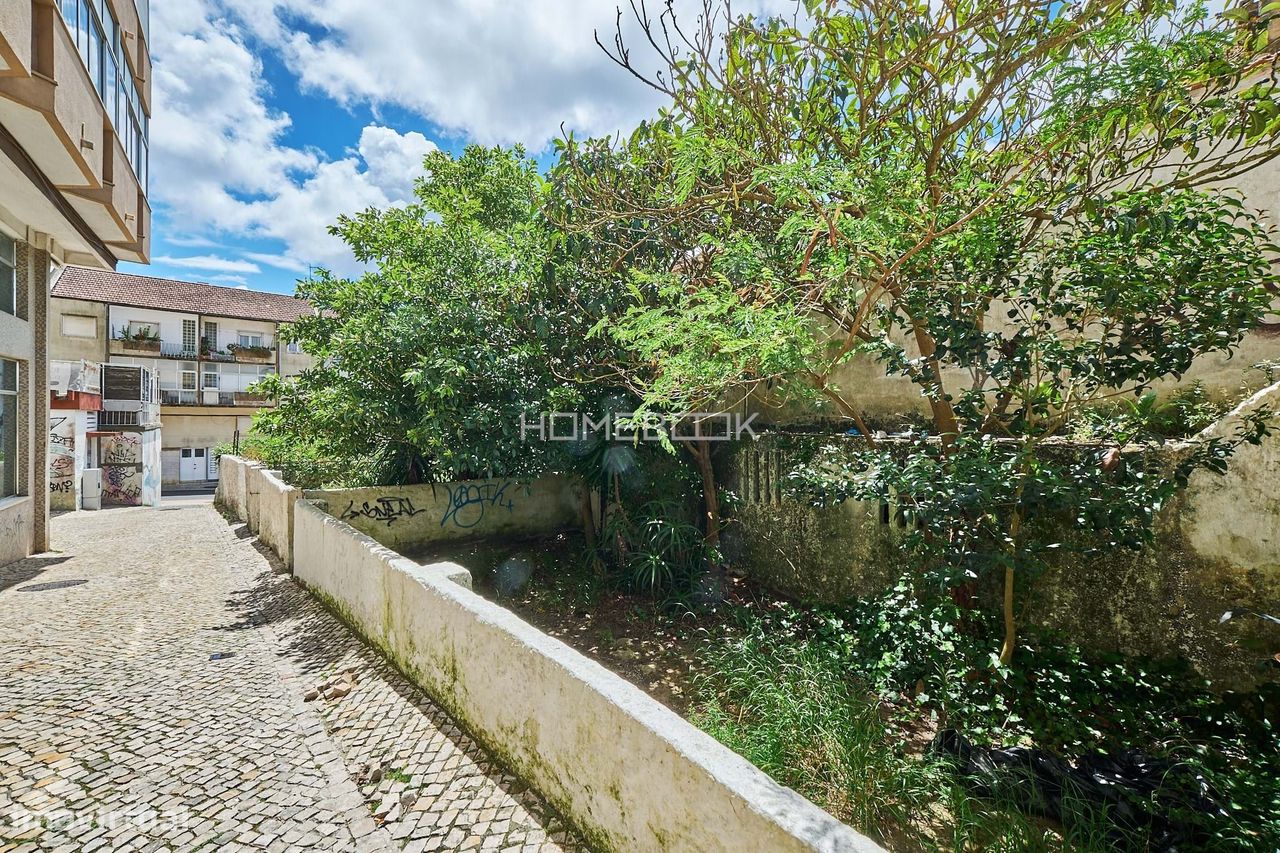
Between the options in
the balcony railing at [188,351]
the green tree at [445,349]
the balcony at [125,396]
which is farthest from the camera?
the balcony railing at [188,351]

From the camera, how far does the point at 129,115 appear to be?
8.62 m

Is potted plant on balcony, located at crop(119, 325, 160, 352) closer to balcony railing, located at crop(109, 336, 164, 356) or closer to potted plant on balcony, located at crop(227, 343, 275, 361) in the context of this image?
balcony railing, located at crop(109, 336, 164, 356)

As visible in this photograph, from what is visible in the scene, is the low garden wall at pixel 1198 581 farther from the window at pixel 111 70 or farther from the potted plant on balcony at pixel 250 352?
the potted plant on balcony at pixel 250 352

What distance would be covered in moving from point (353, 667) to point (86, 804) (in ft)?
5.57

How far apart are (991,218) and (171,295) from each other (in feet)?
104

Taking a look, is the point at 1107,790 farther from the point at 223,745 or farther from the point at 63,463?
the point at 63,463

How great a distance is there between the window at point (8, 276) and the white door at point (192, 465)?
20.0 m

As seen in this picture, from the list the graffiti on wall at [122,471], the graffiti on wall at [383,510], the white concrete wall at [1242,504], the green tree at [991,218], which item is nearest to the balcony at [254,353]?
the graffiti on wall at [122,471]

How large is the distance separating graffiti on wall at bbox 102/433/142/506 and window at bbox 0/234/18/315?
13287mm

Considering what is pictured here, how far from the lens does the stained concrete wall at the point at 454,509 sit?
7.16 metres

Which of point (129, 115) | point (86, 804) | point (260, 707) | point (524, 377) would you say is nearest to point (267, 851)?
point (86, 804)

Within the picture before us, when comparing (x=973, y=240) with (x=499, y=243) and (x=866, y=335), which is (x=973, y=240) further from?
(x=499, y=243)

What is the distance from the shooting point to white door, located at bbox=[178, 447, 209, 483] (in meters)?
24.4

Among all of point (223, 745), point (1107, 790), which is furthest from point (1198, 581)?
point (223, 745)
